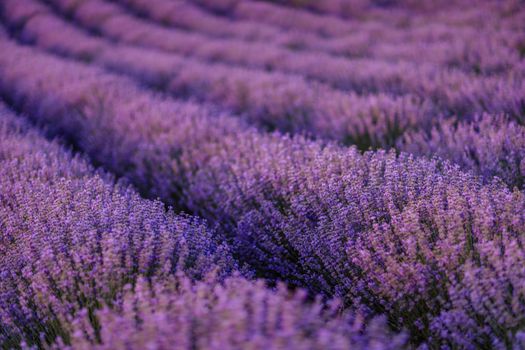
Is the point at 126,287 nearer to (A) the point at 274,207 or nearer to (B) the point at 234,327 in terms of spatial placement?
(B) the point at 234,327

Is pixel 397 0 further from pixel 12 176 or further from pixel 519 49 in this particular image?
pixel 12 176

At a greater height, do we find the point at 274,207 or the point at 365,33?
the point at 365,33

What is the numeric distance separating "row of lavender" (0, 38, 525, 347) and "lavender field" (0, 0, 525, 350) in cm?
1

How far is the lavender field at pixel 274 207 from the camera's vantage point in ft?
4.84

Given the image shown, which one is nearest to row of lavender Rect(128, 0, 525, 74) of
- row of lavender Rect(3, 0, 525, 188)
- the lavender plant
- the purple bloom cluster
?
row of lavender Rect(3, 0, 525, 188)

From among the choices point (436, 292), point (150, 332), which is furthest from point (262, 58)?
point (150, 332)

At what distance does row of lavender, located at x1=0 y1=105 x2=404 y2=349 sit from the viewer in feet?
4.09

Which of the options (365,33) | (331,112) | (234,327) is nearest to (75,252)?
(234,327)

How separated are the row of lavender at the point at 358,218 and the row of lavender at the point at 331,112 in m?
0.37

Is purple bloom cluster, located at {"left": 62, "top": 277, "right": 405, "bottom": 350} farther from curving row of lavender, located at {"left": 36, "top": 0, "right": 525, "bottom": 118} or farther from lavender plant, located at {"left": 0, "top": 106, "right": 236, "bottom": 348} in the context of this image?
curving row of lavender, located at {"left": 36, "top": 0, "right": 525, "bottom": 118}

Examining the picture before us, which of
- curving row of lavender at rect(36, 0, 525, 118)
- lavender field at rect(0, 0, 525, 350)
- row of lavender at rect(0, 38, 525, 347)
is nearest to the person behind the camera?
lavender field at rect(0, 0, 525, 350)

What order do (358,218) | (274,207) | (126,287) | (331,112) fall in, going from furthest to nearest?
1. (331,112)
2. (274,207)
3. (358,218)
4. (126,287)

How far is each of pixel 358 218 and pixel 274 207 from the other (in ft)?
1.90

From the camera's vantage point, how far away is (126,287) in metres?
1.52
